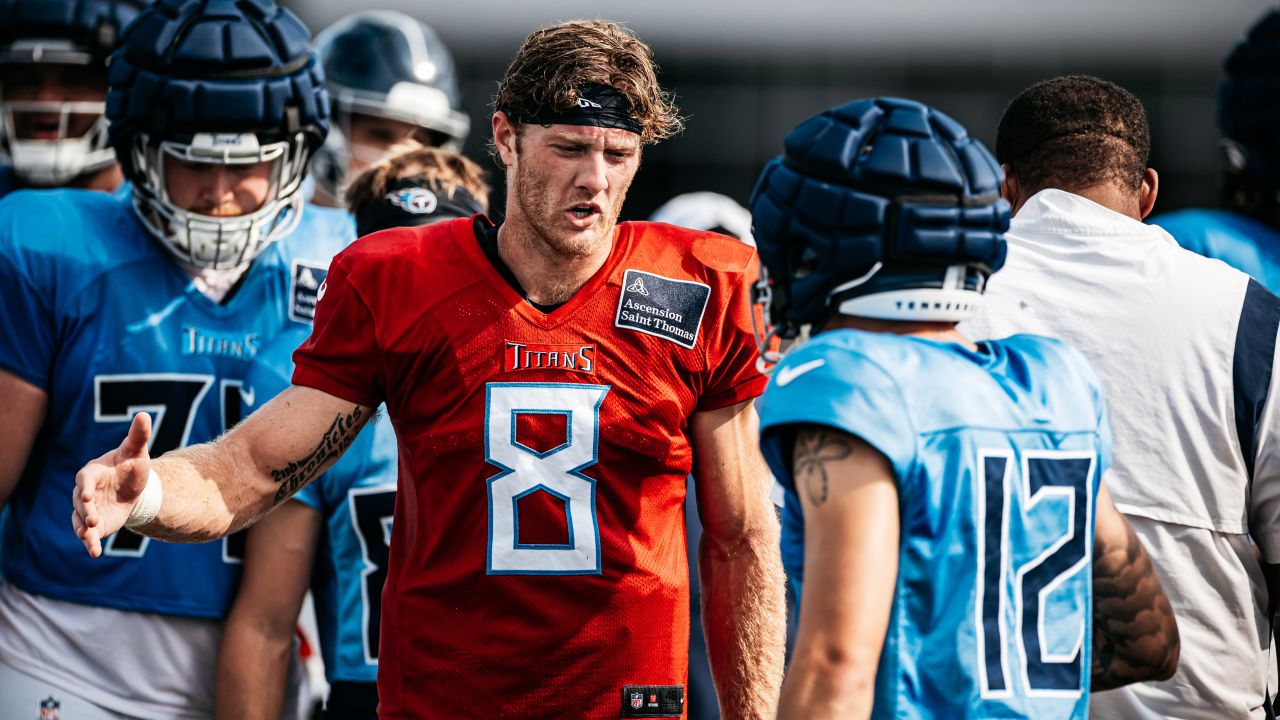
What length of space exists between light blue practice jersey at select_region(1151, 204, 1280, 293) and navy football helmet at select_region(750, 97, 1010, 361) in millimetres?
2289

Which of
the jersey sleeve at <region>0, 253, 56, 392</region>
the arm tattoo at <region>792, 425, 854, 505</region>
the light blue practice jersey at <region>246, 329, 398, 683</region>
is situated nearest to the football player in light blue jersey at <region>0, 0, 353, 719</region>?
the jersey sleeve at <region>0, 253, 56, 392</region>

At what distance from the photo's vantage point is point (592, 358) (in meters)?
3.31

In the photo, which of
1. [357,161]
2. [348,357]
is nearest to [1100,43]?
[357,161]

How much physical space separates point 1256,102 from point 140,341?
345cm

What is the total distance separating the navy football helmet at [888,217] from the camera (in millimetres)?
2523

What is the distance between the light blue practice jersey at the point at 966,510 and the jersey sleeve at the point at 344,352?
43.5 inches

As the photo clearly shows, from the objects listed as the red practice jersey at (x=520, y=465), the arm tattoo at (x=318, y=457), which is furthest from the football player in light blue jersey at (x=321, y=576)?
the red practice jersey at (x=520, y=465)

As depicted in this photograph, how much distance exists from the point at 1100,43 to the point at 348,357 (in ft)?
55.0

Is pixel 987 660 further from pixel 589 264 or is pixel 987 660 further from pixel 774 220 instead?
pixel 589 264

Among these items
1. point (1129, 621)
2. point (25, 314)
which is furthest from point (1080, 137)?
point (25, 314)

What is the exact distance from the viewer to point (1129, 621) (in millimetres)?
2734

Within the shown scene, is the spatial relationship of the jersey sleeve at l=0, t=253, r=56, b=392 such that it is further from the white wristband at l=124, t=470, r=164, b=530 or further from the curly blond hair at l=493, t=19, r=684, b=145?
the curly blond hair at l=493, t=19, r=684, b=145

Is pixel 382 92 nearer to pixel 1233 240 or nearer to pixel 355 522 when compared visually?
pixel 355 522

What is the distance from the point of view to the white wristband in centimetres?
299
